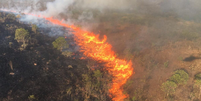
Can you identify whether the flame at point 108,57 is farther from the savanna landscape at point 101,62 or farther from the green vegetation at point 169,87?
the green vegetation at point 169,87

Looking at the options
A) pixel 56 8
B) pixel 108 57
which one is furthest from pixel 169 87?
pixel 56 8

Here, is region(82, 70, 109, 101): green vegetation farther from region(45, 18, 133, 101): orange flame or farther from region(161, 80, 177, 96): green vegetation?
region(161, 80, 177, 96): green vegetation

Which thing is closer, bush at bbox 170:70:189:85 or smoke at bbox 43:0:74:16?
bush at bbox 170:70:189:85

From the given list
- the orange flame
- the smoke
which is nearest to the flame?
the orange flame

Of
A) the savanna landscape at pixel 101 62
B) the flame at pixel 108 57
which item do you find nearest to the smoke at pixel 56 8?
the savanna landscape at pixel 101 62

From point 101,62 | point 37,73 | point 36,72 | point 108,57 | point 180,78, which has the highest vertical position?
point 108,57

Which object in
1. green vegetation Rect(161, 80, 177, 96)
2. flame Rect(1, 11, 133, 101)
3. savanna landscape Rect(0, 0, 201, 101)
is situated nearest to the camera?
green vegetation Rect(161, 80, 177, 96)

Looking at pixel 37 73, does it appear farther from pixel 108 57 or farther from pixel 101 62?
pixel 108 57
